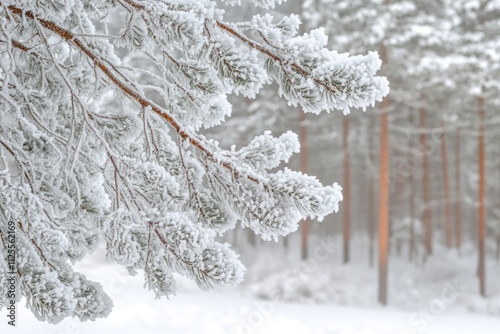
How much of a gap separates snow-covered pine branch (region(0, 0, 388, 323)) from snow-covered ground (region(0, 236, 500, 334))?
4.46 m

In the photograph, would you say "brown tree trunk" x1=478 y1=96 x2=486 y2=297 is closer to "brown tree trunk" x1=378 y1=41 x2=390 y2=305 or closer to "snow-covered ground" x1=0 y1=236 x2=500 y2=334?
"snow-covered ground" x1=0 y1=236 x2=500 y2=334

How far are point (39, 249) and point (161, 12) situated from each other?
1.44 m

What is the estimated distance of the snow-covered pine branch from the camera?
8.44ft

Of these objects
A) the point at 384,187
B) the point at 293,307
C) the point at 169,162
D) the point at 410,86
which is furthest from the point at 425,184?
the point at 169,162

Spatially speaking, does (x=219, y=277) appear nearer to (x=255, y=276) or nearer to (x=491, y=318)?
(x=491, y=318)

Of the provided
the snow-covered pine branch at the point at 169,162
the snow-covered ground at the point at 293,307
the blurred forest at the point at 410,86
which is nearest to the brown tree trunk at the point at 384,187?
the blurred forest at the point at 410,86

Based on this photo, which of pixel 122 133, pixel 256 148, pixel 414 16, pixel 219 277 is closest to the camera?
pixel 219 277

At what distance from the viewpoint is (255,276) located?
17.8 m

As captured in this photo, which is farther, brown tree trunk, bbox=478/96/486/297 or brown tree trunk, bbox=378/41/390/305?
brown tree trunk, bbox=478/96/486/297

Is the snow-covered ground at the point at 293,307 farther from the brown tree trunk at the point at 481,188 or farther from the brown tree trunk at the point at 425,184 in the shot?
the brown tree trunk at the point at 425,184

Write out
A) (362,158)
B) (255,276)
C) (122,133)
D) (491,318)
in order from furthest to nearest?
(362,158) < (255,276) < (491,318) < (122,133)

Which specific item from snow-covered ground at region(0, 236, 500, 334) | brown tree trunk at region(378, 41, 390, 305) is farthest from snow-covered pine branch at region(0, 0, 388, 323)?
brown tree trunk at region(378, 41, 390, 305)

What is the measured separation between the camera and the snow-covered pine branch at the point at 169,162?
2.57m

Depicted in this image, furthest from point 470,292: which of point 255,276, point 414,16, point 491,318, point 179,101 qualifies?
point 179,101
